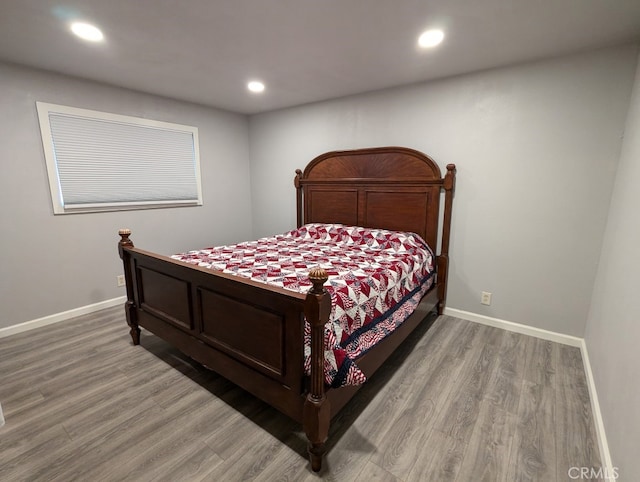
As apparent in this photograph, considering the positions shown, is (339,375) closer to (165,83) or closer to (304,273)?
(304,273)

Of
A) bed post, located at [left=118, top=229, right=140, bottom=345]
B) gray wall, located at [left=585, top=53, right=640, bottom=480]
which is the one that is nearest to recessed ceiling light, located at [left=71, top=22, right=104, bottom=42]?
bed post, located at [left=118, top=229, right=140, bottom=345]

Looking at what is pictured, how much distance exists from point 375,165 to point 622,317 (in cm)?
226

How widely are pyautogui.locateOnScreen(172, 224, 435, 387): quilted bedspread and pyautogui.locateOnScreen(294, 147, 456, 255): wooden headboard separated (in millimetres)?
193

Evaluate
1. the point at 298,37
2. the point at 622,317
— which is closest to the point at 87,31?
the point at 298,37

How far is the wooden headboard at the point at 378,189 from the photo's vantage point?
296 cm

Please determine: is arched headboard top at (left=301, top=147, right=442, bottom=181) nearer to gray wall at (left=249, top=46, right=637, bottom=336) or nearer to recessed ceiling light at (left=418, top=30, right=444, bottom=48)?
gray wall at (left=249, top=46, right=637, bottom=336)

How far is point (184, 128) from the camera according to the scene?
11.7 ft

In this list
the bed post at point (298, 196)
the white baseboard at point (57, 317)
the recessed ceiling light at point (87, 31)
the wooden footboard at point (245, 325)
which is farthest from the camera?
the bed post at point (298, 196)

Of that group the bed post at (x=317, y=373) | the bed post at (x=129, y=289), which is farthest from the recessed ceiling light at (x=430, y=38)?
the bed post at (x=129, y=289)

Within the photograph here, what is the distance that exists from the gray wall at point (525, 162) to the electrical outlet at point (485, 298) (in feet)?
0.13

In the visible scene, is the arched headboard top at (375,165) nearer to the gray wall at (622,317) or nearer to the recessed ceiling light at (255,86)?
the recessed ceiling light at (255,86)

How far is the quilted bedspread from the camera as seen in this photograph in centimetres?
159

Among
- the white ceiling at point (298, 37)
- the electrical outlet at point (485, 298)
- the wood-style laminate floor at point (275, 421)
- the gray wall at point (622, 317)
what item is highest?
the white ceiling at point (298, 37)

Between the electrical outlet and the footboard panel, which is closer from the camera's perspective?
the footboard panel
